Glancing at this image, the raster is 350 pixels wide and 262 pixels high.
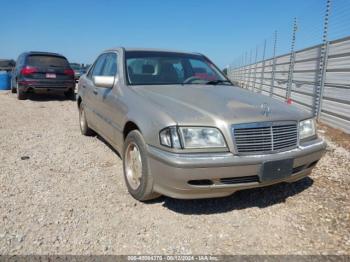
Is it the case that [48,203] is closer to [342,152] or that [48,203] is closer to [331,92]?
[342,152]

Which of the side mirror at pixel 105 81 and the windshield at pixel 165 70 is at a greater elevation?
the windshield at pixel 165 70

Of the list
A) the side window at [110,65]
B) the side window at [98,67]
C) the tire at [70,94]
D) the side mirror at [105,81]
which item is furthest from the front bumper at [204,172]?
the tire at [70,94]

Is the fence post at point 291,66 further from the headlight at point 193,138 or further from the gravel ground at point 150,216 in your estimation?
the headlight at point 193,138

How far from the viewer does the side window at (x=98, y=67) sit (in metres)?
5.06

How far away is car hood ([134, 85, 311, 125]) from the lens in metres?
2.74

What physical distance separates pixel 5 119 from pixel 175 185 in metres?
6.54

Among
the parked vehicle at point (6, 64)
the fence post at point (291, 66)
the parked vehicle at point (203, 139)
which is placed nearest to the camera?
the parked vehicle at point (203, 139)

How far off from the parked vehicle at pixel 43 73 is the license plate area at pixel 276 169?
9423 millimetres

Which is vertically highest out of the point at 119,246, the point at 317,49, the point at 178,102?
the point at 317,49

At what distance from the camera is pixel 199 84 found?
401 centimetres

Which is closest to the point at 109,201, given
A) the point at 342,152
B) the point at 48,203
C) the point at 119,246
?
the point at 48,203

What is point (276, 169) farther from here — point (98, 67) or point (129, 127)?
point (98, 67)

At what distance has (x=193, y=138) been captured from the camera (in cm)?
268

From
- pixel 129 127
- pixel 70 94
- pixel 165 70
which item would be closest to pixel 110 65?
pixel 165 70
